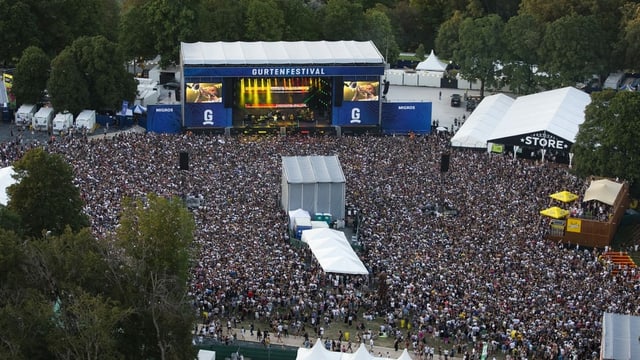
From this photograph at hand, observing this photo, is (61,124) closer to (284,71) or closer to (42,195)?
(284,71)

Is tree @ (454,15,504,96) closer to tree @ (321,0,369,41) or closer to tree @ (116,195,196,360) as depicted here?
tree @ (321,0,369,41)

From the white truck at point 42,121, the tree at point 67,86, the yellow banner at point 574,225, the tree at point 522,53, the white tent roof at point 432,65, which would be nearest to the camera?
the yellow banner at point 574,225

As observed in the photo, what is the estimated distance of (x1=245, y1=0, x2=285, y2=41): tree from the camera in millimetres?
73375

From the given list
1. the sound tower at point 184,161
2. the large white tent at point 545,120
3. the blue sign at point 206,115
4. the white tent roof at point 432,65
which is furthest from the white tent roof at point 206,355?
the white tent roof at point 432,65

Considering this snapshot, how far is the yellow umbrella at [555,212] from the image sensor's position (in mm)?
47969

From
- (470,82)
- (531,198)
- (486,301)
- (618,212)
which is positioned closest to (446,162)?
(531,198)

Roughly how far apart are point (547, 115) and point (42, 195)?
100 feet

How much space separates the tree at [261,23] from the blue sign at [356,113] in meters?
11.3

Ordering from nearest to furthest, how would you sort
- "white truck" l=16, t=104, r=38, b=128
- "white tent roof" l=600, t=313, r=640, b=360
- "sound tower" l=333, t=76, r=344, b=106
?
"white tent roof" l=600, t=313, r=640, b=360
"white truck" l=16, t=104, r=38, b=128
"sound tower" l=333, t=76, r=344, b=106

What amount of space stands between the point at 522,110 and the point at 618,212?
15.2 m

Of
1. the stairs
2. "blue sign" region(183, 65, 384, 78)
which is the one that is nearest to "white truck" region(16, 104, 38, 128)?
A: "blue sign" region(183, 65, 384, 78)

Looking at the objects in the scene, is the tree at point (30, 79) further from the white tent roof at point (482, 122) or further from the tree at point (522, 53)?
the tree at point (522, 53)

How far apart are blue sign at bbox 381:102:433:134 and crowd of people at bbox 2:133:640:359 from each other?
4.47 m

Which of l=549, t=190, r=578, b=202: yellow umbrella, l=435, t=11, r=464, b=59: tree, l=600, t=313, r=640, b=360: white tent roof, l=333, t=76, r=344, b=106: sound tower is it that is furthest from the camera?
l=435, t=11, r=464, b=59: tree
